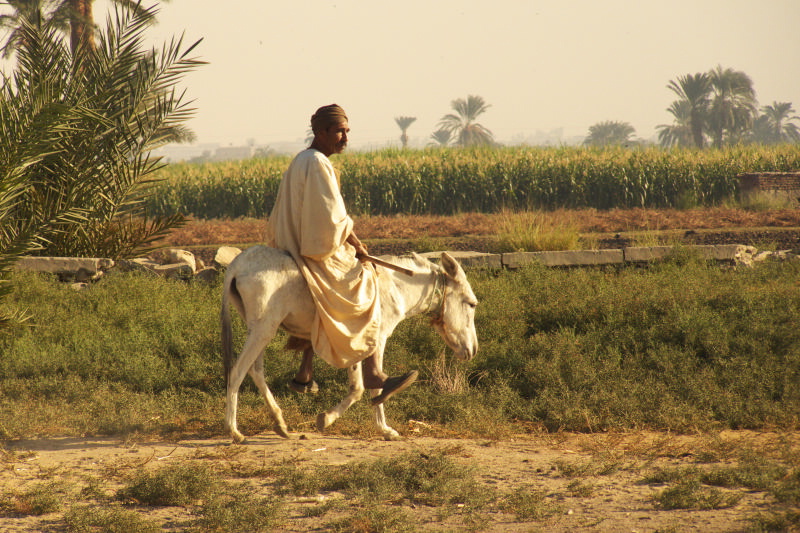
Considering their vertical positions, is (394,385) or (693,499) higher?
(394,385)

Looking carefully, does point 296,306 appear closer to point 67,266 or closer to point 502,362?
point 502,362

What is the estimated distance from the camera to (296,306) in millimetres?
5824

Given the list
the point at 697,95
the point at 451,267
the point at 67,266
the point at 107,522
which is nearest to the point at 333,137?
the point at 451,267

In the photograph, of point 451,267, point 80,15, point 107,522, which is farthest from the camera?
point 80,15

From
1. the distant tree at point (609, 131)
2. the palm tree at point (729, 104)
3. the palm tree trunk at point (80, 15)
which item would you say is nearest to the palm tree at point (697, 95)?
the palm tree at point (729, 104)

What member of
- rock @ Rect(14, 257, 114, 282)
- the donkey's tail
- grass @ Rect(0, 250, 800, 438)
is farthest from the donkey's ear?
rock @ Rect(14, 257, 114, 282)

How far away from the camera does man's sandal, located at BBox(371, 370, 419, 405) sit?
18.9 ft

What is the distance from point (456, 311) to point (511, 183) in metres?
18.6

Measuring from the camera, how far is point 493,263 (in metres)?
11.2

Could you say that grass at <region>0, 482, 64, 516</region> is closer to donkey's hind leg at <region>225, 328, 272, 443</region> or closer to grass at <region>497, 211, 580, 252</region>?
donkey's hind leg at <region>225, 328, 272, 443</region>

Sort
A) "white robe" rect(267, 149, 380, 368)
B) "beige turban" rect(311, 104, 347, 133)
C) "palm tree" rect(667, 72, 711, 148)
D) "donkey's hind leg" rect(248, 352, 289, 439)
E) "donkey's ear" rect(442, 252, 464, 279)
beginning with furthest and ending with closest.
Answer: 1. "palm tree" rect(667, 72, 711, 148)
2. "donkey's ear" rect(442, 252, 464, 279)
3. "donkey's hind leg" rect(248, 352, 289, 439)
4. "beige turban" rect(311, 104, 347, 133)
5. "white robe" rect(267, 149, 380, 368)

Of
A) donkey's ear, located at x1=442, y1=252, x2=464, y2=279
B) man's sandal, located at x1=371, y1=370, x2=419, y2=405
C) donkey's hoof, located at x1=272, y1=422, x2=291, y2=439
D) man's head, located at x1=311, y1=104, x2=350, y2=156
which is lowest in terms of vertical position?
donkey's hoof, located at x1=272, y1=422, x2=291, y2=439

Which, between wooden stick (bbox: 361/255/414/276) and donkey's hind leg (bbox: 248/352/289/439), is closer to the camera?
donkey's hind leg (bbox: 248/352/289/439)

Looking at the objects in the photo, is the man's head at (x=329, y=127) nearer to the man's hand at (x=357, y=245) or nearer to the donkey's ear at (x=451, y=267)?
the man's hand at (x=357, y=245)
